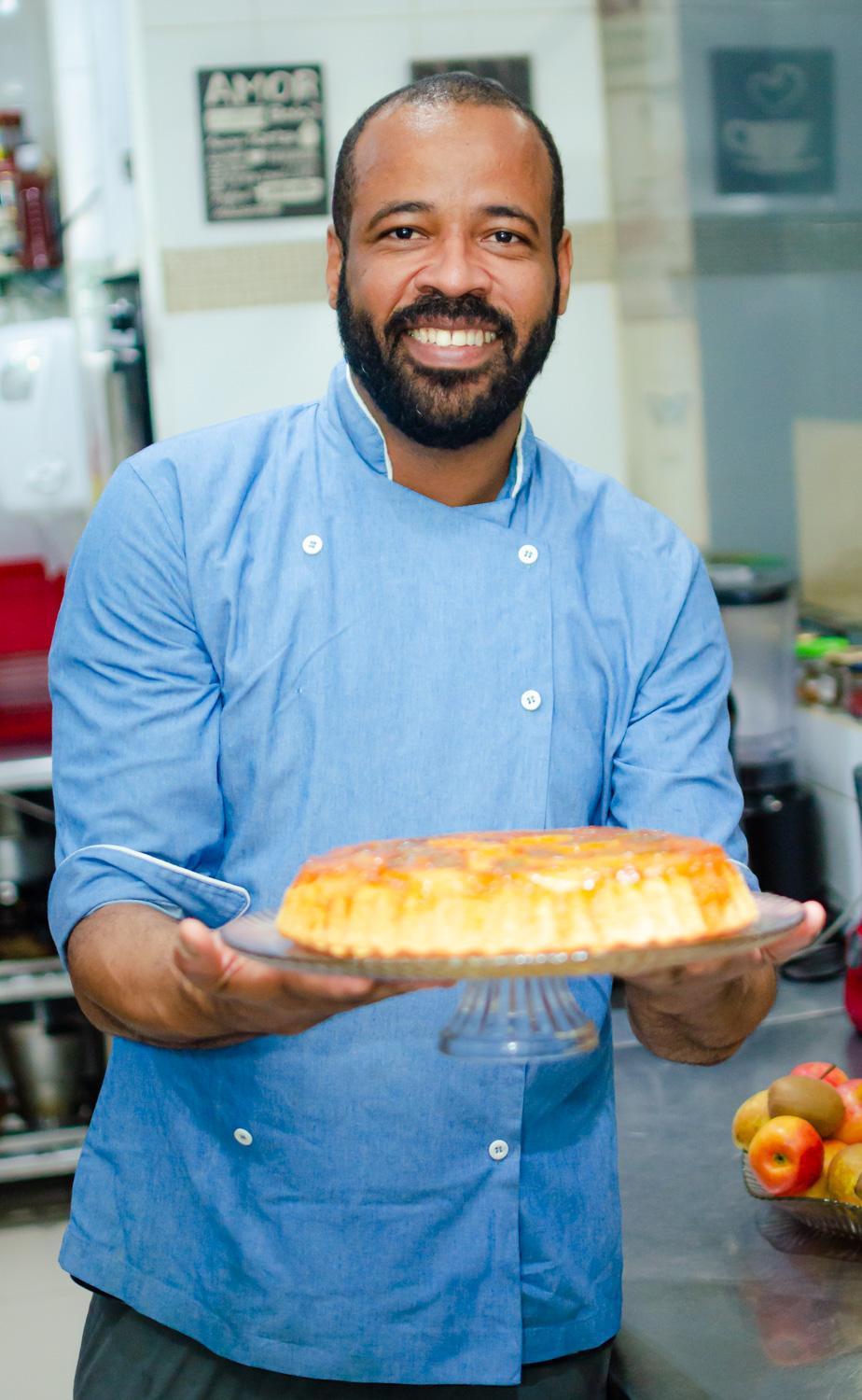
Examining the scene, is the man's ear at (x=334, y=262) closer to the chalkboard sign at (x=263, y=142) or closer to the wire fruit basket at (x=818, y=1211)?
the wire fruit basket at (x=818, y=1211)

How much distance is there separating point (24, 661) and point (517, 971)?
2.84 m

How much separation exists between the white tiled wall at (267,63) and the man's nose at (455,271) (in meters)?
2.05

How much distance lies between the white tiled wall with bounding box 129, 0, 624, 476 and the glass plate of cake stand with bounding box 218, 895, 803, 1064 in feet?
7.82

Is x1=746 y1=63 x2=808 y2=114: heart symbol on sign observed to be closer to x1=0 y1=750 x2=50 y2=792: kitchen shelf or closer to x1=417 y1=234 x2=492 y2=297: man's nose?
x1=0 y1=750 x2=50 y2=792: kitchen shelf

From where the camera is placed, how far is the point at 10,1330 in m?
3.14

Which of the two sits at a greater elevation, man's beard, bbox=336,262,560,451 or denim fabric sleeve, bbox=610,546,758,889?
man's beard, bbox=336,262,560,451

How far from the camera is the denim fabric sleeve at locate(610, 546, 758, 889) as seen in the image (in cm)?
142

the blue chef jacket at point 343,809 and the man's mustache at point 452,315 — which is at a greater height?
the man's mustache at point 452,315

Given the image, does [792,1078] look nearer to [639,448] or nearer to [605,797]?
[605,797]

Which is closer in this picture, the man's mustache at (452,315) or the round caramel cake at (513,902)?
the round caramel cake at (513,902)

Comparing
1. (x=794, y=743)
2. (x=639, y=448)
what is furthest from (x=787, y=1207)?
(x=639, y=448)

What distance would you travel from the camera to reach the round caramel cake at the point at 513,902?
3.32ft

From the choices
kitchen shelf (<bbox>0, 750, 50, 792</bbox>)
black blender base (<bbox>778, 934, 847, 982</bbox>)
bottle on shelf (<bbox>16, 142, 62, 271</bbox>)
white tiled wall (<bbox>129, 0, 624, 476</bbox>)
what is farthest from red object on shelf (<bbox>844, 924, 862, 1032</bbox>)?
bottle on shelf (<bbox>16, 142, 62, 271</bbox>)

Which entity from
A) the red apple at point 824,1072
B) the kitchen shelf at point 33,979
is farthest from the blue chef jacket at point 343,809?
the kitchen shelf at point 33,979
